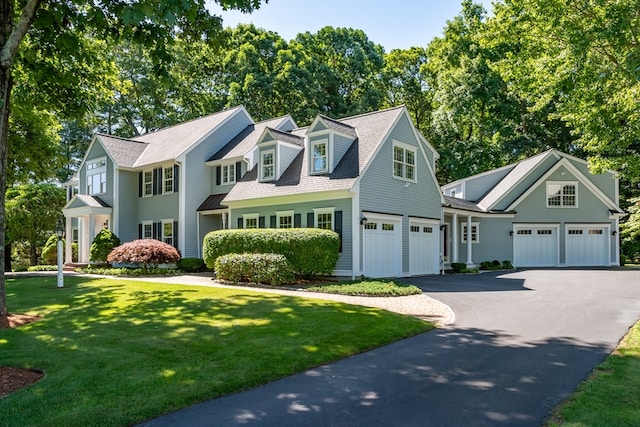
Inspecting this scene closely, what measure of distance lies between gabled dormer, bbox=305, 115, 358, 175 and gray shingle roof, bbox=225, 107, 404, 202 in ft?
0.79

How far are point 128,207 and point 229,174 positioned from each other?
23.1ft

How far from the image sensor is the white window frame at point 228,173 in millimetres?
24230

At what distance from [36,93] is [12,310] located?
247 inches

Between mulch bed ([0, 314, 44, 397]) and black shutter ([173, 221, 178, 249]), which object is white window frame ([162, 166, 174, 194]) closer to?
black shutter ([173, 221, 178, 249])

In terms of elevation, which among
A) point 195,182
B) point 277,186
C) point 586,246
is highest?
point 195,182

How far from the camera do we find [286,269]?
1633 centimetres

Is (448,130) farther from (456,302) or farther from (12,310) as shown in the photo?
(12,310)

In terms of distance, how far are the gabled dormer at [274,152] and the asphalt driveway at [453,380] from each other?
12.3 metres

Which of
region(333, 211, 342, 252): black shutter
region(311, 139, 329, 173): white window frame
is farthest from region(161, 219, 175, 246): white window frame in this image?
region(333, 211, 342, 252): black shutter

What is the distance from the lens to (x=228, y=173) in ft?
80.6

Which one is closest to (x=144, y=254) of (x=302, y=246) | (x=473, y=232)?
(x=302, y=246)

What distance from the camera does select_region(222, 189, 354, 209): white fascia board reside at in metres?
17.6

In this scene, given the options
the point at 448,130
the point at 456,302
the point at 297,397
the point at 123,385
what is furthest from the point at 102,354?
the point at 448,130

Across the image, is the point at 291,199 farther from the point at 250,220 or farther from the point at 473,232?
the point at 473,232
